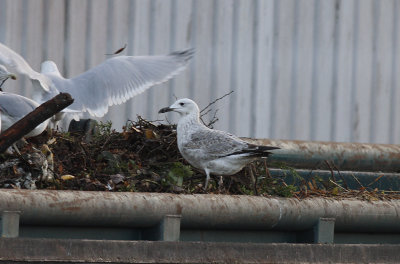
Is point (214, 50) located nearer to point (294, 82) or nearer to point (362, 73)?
point (294, 82)

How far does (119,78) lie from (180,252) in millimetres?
2351

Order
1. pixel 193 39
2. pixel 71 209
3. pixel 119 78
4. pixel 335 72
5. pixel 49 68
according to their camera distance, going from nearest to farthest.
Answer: pixel 71 209 < pixel 49 68 < pixel 119 78 < pixel 193 39 < pixel 335 72

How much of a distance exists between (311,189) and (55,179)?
3.24 feet

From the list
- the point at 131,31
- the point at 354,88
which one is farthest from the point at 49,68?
the point at 354,88

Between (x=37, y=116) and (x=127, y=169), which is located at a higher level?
(x=37, y=116)

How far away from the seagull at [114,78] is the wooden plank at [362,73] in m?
1.51

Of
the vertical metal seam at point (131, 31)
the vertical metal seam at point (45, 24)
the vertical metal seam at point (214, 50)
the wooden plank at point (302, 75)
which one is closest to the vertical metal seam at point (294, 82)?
the wooden plank at point (302, 75)

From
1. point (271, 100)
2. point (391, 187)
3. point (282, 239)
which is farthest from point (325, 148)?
point (271, 100)

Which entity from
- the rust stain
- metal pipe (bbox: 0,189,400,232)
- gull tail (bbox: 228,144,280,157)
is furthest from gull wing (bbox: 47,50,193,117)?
the rust stain

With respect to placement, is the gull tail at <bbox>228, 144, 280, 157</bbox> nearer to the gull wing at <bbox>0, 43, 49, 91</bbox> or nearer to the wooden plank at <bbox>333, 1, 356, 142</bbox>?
the gull wing at <bbox>0, 43, 49, 91</bbox>

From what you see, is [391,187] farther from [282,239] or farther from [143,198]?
[143,198]

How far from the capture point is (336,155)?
12.2 ft

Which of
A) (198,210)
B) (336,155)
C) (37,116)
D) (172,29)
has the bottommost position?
(198,210)

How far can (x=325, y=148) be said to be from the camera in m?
3.69
